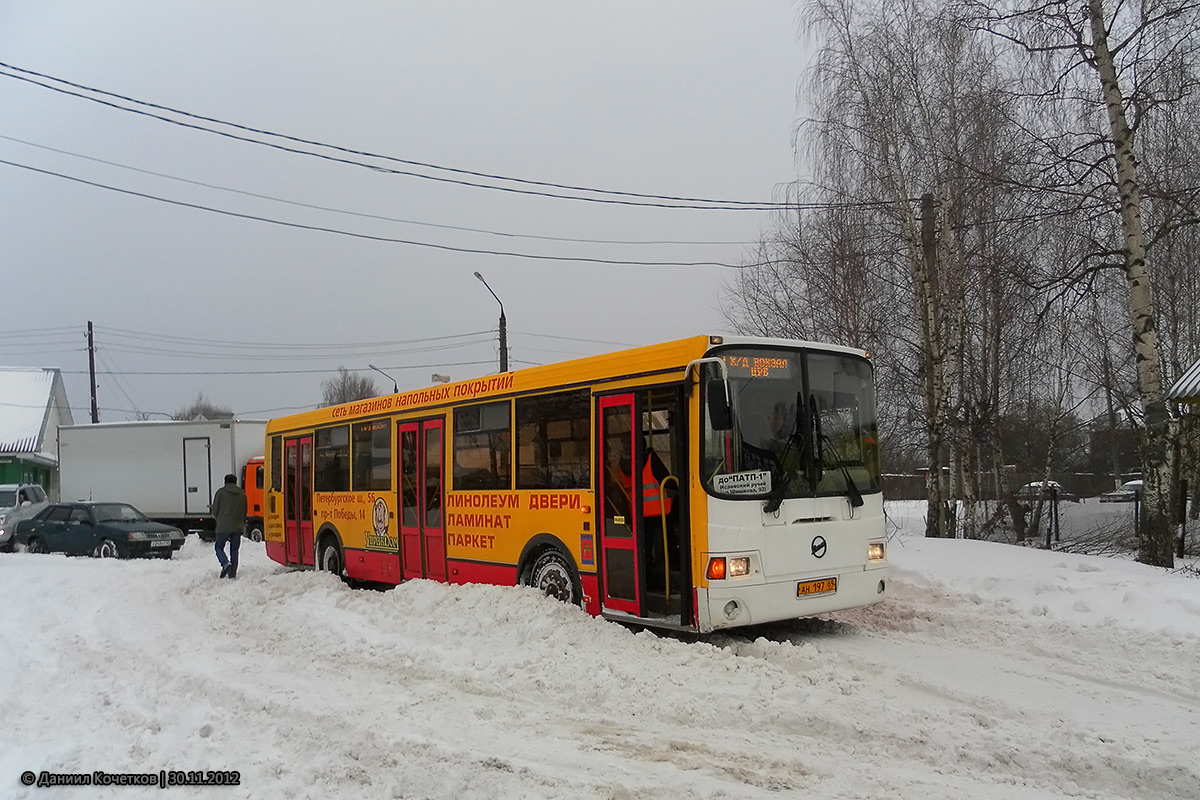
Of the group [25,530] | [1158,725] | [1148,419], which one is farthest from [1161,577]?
[25,530]

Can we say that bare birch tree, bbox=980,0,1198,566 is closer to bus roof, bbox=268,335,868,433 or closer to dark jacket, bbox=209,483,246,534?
bus roof, bbox=268,335,868,433

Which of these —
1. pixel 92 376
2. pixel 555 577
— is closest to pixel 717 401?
pixel 555 577

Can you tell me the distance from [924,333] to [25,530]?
72.2 feet

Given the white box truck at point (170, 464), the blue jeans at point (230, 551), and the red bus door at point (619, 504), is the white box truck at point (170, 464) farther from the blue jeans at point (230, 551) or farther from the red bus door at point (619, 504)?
the red bus door at point (619, 504)

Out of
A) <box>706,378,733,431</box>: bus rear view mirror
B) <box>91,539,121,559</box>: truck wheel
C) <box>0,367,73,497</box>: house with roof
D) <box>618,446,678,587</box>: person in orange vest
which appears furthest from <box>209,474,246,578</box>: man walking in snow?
<box>0,367,73,497</box>: house with roof

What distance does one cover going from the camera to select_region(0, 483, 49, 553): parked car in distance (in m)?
24.3

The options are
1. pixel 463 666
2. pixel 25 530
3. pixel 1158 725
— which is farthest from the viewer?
pixel 25 530

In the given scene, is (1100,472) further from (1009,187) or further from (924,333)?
(1009,187)

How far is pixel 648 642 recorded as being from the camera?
8266 mm

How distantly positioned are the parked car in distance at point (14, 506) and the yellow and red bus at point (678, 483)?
1878cm

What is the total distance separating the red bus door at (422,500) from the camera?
1175cm

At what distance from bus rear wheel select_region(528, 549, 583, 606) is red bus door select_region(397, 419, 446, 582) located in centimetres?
206

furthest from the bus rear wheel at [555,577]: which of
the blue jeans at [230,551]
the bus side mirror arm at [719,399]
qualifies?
the blue jeans at [230,551]

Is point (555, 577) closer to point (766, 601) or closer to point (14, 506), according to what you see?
point (766, 601)
